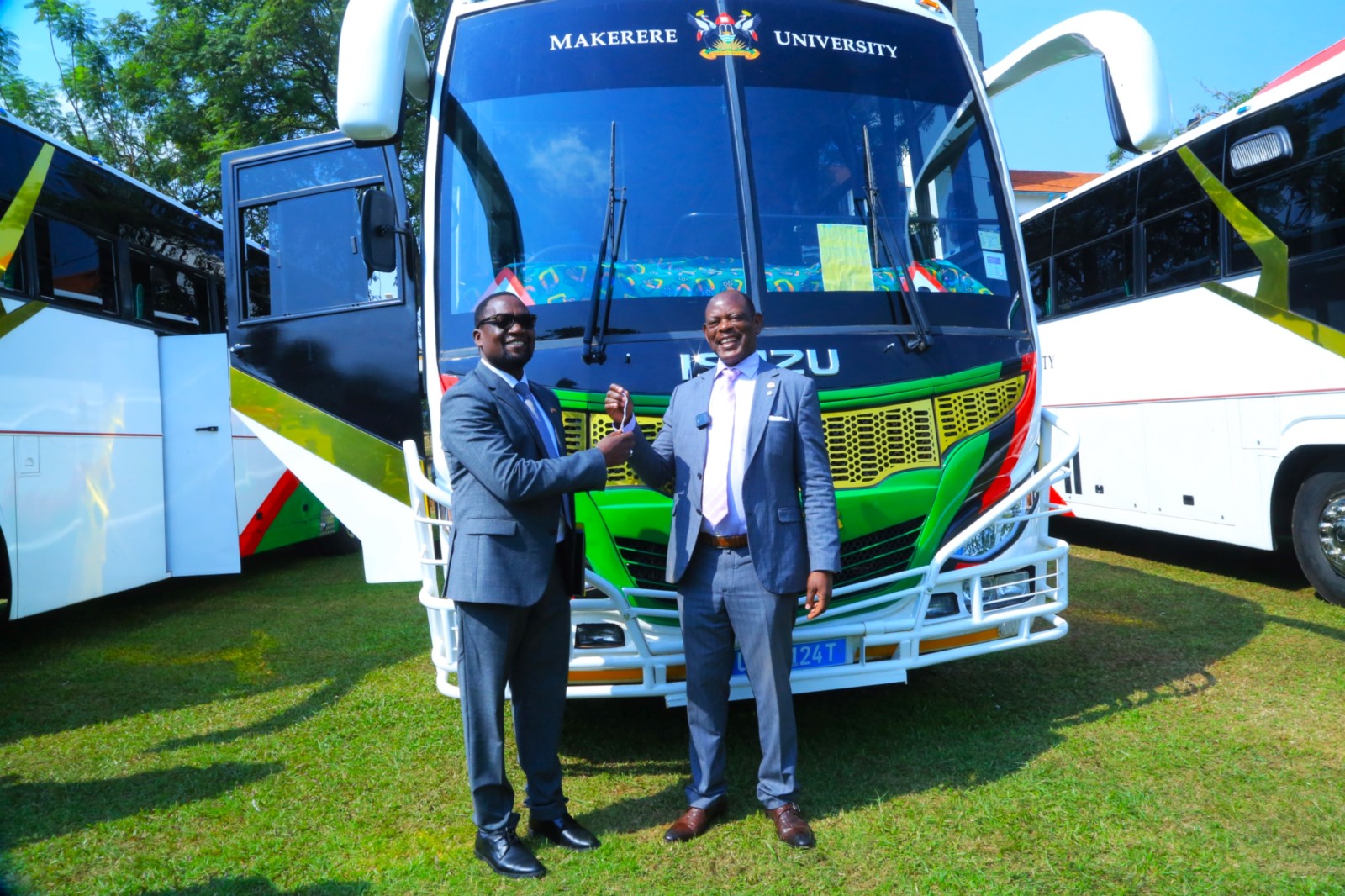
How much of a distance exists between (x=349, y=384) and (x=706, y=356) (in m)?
2.70

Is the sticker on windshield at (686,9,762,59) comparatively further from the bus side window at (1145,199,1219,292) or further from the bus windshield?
the bus side window at (1145,199,1219,292)

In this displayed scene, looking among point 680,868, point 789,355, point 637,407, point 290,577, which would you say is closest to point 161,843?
point 680,868

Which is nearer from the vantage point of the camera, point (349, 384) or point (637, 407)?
point (637, 407)

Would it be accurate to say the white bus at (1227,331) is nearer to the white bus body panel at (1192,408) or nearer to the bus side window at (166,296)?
the white bus body panel at (1192,408)

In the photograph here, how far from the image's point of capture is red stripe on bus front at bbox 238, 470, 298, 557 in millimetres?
9344

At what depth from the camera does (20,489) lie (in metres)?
6.59

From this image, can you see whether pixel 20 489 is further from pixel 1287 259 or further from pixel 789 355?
pixel 1287 259

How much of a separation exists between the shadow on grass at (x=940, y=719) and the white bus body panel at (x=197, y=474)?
4.27 metres

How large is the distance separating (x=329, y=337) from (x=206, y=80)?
12.5m

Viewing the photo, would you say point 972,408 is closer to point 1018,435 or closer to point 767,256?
point 1018,435

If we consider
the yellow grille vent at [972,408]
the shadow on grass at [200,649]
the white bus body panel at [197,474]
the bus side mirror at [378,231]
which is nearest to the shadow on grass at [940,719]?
the yellow grille vent at [972,408]

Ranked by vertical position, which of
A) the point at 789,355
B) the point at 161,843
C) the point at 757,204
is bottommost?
the point at 161,843

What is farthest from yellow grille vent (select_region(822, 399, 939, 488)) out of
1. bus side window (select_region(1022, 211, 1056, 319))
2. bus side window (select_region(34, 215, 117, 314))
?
bus side window (select_region(1022, 211, 1056, 319))

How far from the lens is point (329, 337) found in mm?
5965
